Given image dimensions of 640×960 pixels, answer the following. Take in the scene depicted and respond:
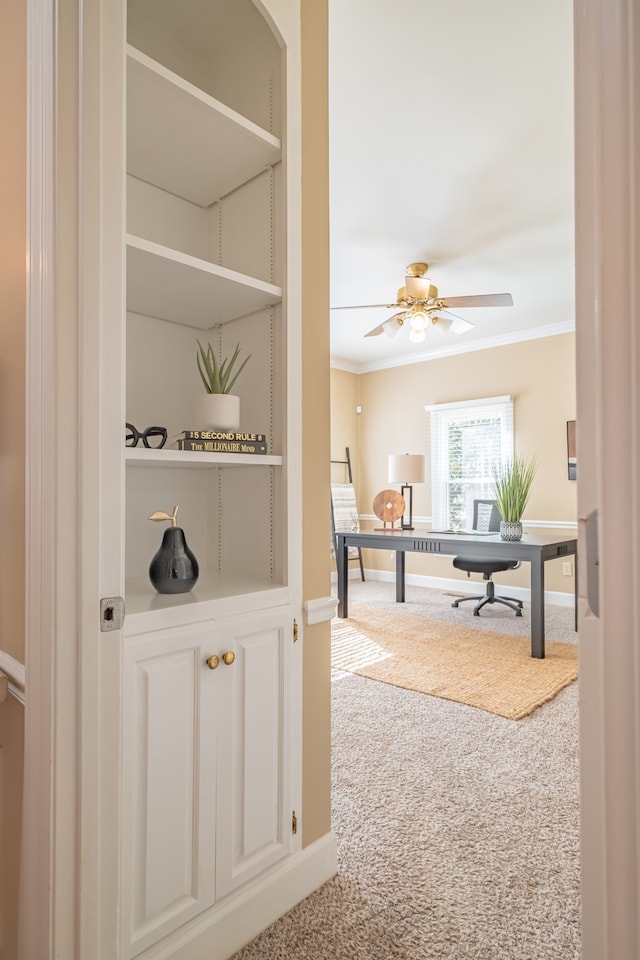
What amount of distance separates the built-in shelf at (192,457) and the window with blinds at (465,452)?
463cm

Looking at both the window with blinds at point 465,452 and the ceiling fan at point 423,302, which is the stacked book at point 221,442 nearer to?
the ceiling fan at point 423,302

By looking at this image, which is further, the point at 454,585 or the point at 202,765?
the point at 454,585

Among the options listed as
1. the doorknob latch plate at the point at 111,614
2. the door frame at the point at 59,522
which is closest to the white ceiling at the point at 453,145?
the door frame at the point at 59,522

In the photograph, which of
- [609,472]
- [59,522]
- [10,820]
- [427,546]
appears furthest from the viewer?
[427,546]

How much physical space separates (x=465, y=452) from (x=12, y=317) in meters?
5.26

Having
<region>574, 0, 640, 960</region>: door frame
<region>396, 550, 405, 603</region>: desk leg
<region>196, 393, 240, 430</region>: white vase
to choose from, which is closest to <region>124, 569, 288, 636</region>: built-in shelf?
<region>196, 393, 240, 430</region>: white vase

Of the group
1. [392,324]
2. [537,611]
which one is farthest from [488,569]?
[392,324]

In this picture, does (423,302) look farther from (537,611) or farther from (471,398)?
(471,398)

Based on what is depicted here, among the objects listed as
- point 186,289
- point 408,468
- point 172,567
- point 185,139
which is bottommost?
point 172,567

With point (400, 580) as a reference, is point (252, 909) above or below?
below

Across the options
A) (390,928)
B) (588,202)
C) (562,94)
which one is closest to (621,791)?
(588,202)

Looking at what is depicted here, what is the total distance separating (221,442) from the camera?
56.5 inches

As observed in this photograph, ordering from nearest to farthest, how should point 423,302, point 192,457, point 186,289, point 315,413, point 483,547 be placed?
point 192,457 → point 186,289 → point 315,413 → point 423,302 → point 483,547

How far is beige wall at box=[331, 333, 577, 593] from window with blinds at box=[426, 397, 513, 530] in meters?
0.11
